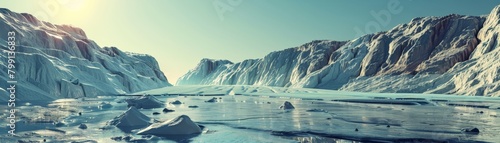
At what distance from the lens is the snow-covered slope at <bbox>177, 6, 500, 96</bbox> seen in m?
79.3

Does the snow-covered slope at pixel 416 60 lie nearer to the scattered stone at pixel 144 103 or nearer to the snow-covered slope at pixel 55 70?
the scattered stone at pixel 144 103

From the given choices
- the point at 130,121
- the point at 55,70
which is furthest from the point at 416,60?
the point at 130,121

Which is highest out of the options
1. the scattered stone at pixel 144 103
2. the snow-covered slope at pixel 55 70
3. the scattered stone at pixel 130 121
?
the snow-covered slope at pixel 55 70

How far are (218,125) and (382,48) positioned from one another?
350 ft

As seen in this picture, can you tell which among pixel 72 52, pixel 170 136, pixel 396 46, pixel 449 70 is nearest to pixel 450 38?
pixel 396 46

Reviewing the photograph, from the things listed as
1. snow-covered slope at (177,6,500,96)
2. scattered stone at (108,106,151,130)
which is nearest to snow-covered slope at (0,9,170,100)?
scattered stone at (108,106,151,130)

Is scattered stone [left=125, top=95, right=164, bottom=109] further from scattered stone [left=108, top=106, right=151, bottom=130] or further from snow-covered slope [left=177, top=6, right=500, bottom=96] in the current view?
snow-covered slope [left=177, top=6, right=500, bottom=96]

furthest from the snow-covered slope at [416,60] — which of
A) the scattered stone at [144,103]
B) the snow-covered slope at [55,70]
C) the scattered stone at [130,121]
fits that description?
the scattered stone at [130,121]

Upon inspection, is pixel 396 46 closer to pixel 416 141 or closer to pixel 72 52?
pixel 72 52

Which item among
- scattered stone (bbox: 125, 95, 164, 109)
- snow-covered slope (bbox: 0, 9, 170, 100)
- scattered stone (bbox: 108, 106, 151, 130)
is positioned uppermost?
snow-covered slope (bbox: 0, 9, 170, 100)

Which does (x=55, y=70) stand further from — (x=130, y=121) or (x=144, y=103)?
(x=130, y=121)

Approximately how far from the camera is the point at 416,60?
106 m

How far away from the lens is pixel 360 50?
5207 inches

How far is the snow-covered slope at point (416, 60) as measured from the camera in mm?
79325
